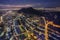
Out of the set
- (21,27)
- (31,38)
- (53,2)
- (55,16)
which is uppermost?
(53,2)

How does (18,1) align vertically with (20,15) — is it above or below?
above

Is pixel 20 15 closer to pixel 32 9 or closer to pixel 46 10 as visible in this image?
pixel 32 9

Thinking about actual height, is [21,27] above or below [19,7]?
below

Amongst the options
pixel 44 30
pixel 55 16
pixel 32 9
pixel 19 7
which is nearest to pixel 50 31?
pixel 44 30

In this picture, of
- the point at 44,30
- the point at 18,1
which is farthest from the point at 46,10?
the point at 18,1

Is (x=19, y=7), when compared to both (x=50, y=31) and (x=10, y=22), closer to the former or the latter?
(x=10, y=22)

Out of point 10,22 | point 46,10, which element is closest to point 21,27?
point 10,22

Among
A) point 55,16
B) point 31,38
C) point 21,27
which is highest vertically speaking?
point 55,16

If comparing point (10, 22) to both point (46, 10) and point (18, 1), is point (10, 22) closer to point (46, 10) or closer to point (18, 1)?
point (18, 1)
